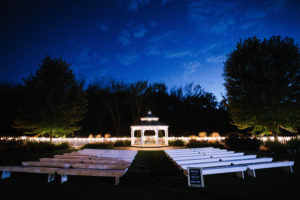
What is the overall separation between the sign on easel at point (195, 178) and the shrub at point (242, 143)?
41.5 ft

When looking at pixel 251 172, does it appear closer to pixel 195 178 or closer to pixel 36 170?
pixel 195 178

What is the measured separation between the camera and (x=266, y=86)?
16.1 m

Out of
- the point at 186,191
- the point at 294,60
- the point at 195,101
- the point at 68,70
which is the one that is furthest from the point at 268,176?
the point at 195,101

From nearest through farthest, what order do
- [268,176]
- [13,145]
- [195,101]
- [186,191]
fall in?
[186,191] → [268,176] → [13,145] → [195,101]

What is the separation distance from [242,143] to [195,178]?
41.8 ft

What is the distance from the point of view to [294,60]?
16.0 metres

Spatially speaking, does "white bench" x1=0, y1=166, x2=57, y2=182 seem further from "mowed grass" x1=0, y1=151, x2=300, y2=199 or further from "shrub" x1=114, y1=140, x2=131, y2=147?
"shrub" x1=114, y1=140, x2=131, y2=147

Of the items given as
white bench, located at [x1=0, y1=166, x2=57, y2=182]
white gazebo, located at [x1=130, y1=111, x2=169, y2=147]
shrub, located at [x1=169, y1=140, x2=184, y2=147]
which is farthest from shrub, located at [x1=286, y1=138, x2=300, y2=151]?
white bench, located at [x1=0, y1=166, x2=57, y2=182]

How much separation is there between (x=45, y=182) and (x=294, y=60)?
23.0 m

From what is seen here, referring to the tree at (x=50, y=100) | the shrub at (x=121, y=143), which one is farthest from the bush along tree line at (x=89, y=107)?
the shrub at (x=121, y=143)

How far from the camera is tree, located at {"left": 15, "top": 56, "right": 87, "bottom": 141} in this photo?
16625 millimetres

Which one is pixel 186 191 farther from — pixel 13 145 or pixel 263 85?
pixel 263 85

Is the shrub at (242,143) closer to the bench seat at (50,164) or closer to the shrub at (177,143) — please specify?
the shrub at (177,143)

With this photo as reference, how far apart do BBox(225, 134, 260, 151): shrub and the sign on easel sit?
12657 mm
